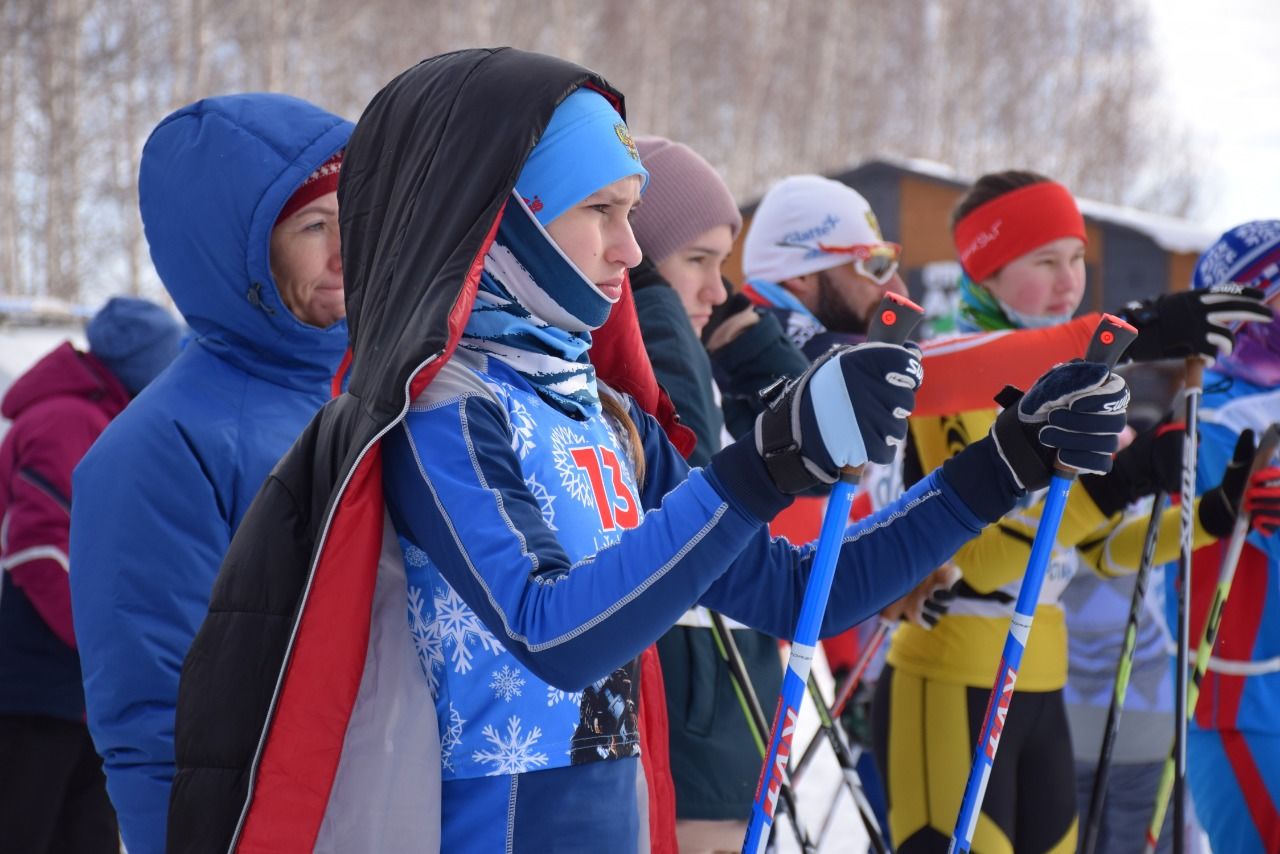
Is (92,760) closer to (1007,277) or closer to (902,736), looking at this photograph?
(902,736)

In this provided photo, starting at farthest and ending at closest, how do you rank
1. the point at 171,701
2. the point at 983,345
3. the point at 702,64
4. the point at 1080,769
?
the point at 702,64
the point at 1080,769
the point at 983,345
the point at 171,701

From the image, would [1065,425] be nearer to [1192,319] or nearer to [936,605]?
[1192,319]

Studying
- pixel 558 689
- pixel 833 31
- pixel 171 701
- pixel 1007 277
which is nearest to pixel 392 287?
pixel 558 689

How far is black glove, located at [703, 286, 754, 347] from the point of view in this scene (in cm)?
350

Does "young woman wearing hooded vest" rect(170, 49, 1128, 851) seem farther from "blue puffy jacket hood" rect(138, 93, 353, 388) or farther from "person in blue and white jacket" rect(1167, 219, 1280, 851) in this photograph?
"person in blue and white jacket" rect(1167, 219, 1280, 851)

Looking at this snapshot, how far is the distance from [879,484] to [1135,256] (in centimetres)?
990

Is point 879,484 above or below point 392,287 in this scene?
below

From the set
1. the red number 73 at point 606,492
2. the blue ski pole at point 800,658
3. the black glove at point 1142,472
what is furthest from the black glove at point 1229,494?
the red number 73 at point 606,492

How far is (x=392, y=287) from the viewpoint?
1667 mm

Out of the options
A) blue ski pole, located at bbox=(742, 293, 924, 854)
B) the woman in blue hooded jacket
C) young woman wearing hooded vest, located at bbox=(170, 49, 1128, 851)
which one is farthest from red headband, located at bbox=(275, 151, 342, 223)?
blue ski pole, located at bbox=(742, 293, 924, 854)

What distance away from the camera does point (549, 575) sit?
4.91 feet

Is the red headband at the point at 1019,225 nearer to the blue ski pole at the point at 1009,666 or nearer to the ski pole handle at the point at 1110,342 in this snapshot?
the blue ski pole at the point at 1009,666

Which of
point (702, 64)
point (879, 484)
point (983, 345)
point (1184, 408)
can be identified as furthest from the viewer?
point (702, 64)

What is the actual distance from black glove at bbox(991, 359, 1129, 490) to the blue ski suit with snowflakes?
0.22 ft
